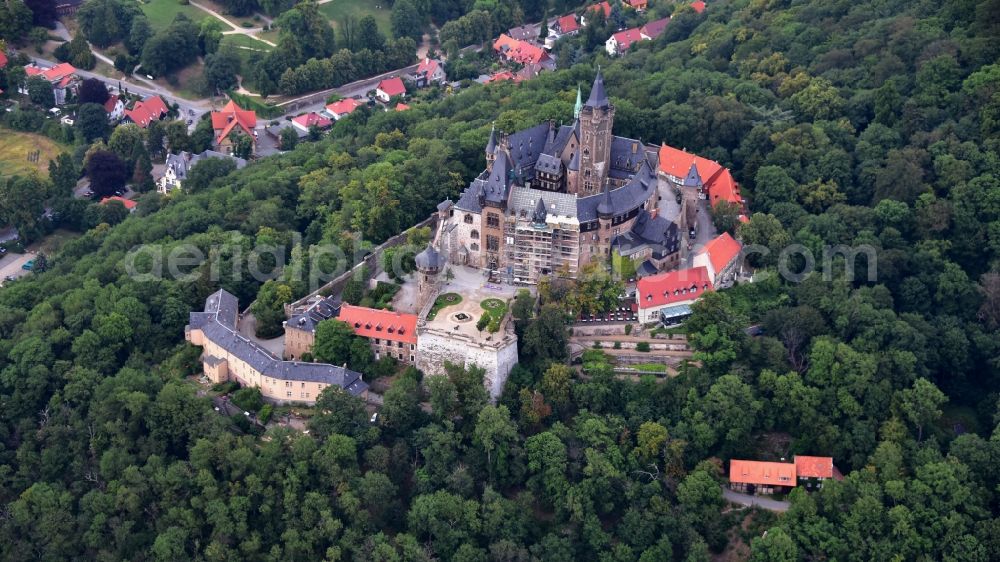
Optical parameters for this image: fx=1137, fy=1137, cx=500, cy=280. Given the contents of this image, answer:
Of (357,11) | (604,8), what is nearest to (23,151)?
(357,11)

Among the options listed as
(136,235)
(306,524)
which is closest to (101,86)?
(136,235)

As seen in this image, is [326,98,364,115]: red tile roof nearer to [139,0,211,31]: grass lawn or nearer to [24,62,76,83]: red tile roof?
[139,0,211,31]: grass lawn

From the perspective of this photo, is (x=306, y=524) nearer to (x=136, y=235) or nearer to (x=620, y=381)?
(x=620, y=381)

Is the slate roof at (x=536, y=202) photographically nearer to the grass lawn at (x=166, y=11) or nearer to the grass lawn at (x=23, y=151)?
the grass lawn at (x=23, y=151)

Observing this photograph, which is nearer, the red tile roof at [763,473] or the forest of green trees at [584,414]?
the forest of green trees at [584,414]

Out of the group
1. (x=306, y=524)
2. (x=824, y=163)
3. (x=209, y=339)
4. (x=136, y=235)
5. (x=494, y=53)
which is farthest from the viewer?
(x=494, y=53)

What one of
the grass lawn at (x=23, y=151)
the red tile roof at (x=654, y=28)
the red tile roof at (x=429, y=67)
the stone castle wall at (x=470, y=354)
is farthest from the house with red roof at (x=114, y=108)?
the stone castle wall at (x=470, y=354)

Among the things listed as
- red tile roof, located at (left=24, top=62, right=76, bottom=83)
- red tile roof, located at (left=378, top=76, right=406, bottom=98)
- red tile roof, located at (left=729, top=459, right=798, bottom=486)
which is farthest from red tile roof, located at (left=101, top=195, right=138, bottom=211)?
red tile roof, located at (left=729, top=459, right=798, bottom=486)
